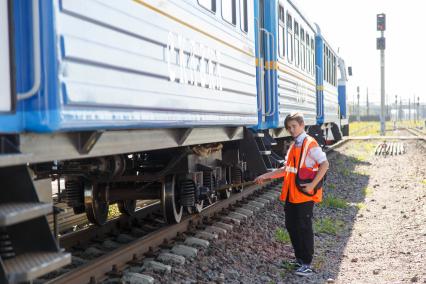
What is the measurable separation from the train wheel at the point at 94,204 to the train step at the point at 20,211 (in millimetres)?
3786

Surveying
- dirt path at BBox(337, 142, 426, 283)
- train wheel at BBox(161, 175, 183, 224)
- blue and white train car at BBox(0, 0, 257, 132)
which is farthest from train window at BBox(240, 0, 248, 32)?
dirt path at BBox(337, 142, 426, 283)

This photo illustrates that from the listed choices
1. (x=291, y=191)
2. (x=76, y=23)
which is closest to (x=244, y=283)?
(x=291, y=191)

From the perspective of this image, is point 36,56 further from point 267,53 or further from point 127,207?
point 267,53

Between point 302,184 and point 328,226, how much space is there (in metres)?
2.57

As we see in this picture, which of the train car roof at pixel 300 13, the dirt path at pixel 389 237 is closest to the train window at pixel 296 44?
the train car roof at pixel 300 13

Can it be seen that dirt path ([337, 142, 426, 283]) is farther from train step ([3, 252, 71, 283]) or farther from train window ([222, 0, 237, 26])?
train step ([3, 252, 71, 283])

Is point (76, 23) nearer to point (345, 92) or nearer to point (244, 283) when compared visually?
point (244, 283)

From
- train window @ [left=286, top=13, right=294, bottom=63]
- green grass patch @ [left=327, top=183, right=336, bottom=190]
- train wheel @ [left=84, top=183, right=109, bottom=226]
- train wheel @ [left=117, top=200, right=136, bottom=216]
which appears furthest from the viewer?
green grass patch @ [left=327, top=183, right=336, bottom=190]

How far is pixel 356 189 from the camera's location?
1258cm

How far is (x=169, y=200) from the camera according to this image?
23.1 feet

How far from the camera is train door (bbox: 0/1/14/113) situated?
3.12m

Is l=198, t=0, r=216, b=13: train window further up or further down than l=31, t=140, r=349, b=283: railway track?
further up

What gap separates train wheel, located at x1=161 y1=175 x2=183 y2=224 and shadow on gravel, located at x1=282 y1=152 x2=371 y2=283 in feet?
4.97

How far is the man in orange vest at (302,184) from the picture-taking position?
594cm
